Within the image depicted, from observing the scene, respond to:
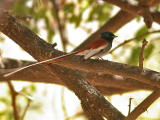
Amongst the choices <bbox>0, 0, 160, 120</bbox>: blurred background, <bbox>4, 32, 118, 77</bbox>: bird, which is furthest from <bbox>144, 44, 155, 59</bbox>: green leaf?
<bbox>4, 32, 118, 77</bbox>: bird

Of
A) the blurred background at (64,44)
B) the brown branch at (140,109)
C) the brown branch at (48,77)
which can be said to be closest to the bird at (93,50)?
the brown branch at (140,109)

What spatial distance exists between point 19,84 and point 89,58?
6.12ft

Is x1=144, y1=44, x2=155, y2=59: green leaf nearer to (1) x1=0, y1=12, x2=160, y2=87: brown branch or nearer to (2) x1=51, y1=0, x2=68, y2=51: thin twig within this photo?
(2) x1=51, y1=0, x2=68, y2=51: thin twig

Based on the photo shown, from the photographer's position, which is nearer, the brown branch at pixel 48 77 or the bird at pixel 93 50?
the bird at pixel 93 50

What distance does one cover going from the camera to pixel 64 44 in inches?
245

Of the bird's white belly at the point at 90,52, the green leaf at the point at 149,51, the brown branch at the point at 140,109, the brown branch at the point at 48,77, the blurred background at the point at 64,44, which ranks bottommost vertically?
the brown branch at the point at 140,109

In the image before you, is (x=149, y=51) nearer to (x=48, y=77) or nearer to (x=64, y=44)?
(x=48, y=77)

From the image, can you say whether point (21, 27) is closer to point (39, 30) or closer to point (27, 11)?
point (27, 11)

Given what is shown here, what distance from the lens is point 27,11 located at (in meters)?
6.15

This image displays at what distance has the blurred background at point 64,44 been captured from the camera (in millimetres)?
5316

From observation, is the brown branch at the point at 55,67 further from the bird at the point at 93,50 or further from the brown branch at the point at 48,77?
the brown branch at the point at 48,77

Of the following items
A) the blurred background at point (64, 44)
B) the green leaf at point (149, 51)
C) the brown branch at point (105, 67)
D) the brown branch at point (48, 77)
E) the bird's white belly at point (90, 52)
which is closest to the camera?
the brown branch at point (105, 67)

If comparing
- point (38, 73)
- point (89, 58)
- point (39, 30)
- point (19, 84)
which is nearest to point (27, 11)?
point (39, 30)

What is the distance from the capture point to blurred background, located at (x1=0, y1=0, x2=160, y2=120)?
5.32 metres
